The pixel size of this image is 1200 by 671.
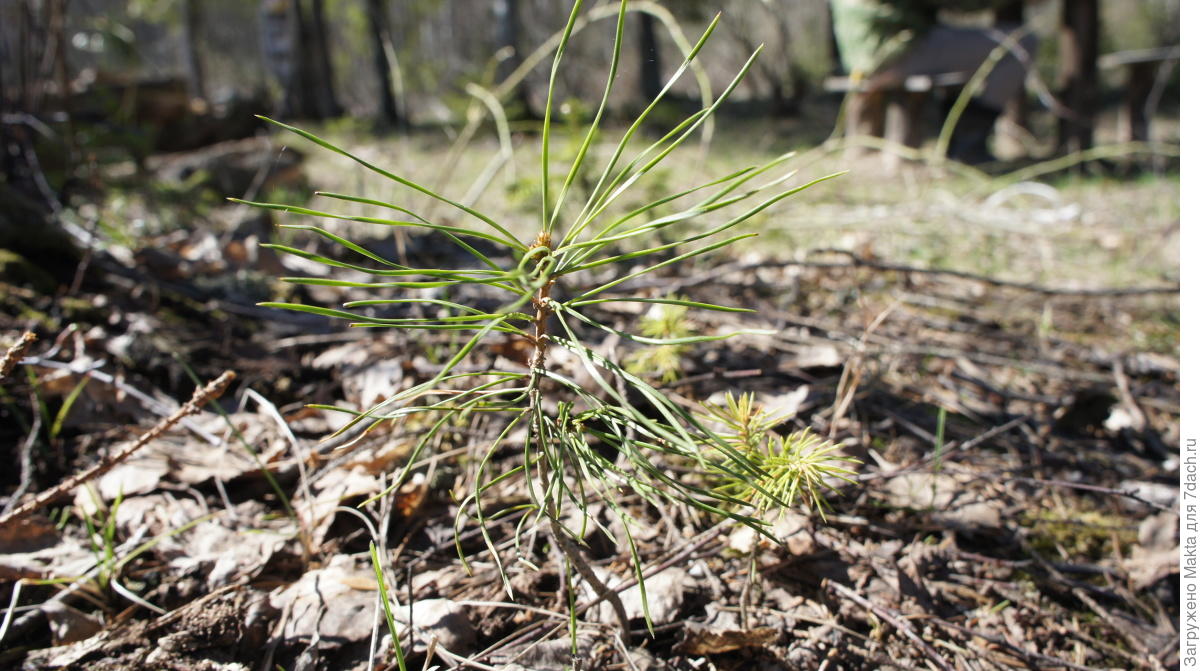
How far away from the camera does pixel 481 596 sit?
1.14 meters

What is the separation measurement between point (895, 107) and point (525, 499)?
6.98m

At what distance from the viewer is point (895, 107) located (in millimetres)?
7031

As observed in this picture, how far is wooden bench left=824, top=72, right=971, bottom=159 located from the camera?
21.4 feet

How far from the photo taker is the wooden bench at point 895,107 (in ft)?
21.4

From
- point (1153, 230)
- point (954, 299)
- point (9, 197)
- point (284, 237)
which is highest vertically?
point (9, 197)

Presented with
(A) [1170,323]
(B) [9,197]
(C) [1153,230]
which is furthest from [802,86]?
(B) [9,197]

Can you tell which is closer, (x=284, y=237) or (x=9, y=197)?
(x=9, y=197)

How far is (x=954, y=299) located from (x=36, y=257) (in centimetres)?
297

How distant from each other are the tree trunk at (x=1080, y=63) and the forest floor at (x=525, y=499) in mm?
5462

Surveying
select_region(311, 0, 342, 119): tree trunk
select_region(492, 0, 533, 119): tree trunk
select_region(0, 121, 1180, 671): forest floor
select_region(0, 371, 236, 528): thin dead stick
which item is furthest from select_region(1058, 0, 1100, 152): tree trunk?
select_region(311, 0, 342, 119): tree trunk

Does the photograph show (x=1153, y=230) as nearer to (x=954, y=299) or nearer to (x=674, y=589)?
(x=954, y=299)

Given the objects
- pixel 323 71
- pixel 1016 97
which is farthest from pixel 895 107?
pixel 323 71

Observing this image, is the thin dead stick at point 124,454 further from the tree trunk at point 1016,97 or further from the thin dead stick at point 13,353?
the tree trunk at point 1016,97

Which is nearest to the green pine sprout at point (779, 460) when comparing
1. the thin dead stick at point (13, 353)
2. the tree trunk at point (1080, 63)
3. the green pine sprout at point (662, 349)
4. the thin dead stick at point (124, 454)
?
the green pine sprout at point (662, 349)
